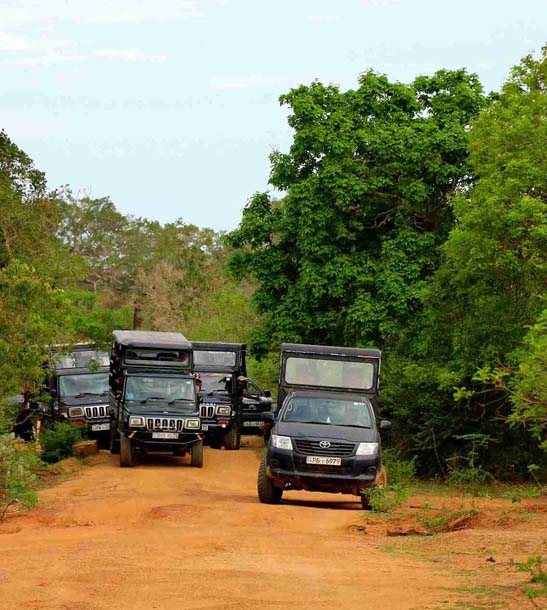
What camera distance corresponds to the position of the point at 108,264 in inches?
3329

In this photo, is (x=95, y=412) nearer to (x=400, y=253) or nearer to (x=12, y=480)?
(x=400, y=253)

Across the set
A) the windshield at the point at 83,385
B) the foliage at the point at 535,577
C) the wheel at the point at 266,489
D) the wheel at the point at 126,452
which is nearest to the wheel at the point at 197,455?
the wheel at the point at 126,452

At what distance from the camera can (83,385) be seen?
33.3 metres

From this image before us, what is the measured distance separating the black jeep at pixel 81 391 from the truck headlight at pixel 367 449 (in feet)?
41.9

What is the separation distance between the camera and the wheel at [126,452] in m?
26.6

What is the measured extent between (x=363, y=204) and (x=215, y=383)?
6191 mm

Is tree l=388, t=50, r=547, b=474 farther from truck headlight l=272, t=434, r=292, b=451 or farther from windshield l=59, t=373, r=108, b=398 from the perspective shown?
windshield l=59, t=373, r=108, b=398

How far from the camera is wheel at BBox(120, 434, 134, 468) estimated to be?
2658 centimetres

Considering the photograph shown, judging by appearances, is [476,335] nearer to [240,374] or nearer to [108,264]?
[240,374]

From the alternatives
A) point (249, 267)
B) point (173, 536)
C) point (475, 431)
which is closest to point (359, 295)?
point (249, 267)

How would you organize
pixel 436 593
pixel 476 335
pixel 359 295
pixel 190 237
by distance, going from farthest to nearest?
pixel 190 237 → pixel 359 295 → pixel 476 335 → pixel 436 593

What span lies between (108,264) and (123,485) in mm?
62950

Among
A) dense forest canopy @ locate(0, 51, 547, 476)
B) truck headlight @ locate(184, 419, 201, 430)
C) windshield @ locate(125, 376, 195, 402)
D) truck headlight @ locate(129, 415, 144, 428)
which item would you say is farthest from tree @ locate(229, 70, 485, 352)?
truck headlight @ locate(129, 415, 144, 428)

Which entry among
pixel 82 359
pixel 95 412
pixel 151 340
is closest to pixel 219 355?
pixel 82 359
